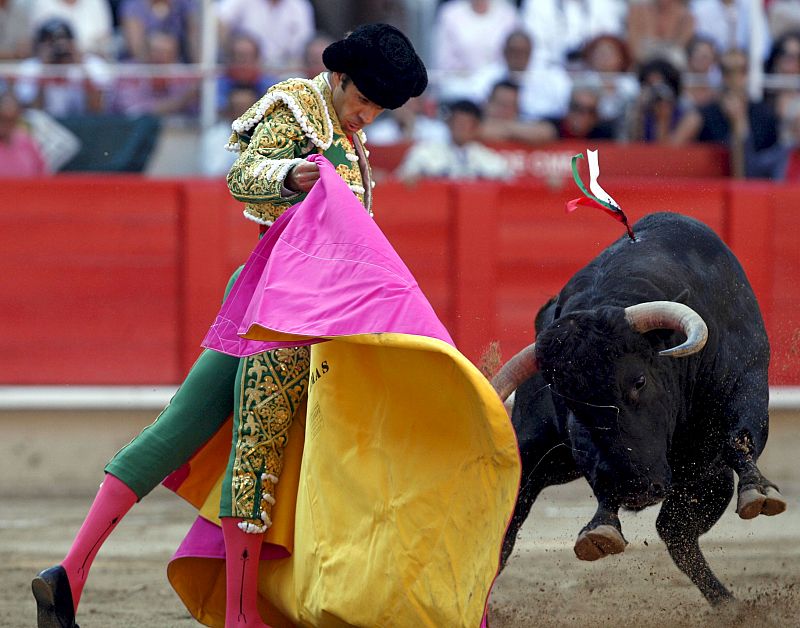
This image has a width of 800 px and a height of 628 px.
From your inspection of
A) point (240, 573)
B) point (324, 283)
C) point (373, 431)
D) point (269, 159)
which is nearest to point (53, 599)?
point (240, 573)

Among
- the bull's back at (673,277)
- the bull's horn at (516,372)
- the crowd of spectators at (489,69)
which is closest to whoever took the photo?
the bull's horn at (516,372)

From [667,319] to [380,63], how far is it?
2.43 ft

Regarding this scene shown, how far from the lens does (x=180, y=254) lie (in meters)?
5.81

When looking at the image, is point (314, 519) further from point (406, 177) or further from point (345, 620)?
point (406, 177)

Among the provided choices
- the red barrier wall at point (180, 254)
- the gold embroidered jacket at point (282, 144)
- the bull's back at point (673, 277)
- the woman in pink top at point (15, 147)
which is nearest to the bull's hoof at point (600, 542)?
the bull's back at point (673, 277)

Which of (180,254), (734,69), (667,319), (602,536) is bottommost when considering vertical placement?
(180,254)

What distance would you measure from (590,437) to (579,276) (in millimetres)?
530

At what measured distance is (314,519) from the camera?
2768 millimetres

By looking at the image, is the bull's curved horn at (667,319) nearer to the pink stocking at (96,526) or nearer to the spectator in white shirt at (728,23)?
the pink stocking at (96,526)

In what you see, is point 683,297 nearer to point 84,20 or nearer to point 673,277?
point 673,277

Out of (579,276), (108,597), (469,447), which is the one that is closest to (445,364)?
(469,447)

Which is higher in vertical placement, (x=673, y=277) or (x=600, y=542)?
(x=673, y=277)

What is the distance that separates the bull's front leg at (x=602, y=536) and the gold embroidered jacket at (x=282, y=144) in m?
0.79

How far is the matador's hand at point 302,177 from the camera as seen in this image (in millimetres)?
2701
